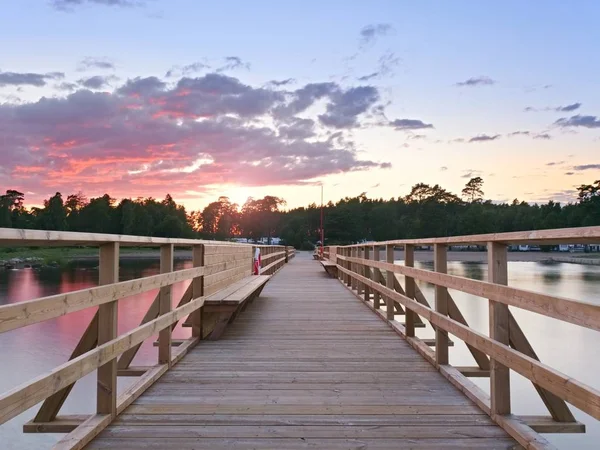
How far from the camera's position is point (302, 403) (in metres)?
3.18

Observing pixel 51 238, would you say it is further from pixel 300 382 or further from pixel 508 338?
pixel 508 338

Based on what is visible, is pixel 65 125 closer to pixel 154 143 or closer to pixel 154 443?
pixel 154 143

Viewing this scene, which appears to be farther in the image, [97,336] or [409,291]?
[409,291]

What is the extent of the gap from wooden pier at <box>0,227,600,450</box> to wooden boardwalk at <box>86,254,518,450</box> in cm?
1

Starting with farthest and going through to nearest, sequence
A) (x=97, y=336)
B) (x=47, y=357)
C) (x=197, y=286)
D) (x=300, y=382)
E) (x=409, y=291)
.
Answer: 1. (x=47, y=357)
2. (x=409, y=291)
3. (x=197, y=286)
4. (x=300, y=382)
5. (x=97, y=336)

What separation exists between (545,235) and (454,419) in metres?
1.32

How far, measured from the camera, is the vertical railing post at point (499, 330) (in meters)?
2.76

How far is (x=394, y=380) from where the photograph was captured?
3746 millimetres

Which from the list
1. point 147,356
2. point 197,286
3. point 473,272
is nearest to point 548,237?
point 197,286

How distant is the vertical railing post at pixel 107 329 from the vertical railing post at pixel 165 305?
3.61 ft

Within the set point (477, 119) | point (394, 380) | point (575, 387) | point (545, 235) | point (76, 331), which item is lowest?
point (76, 331)

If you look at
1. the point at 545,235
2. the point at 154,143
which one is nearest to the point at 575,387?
the point at 545,235

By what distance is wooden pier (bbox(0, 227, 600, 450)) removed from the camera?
2162 millimetres

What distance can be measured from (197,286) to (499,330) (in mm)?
3189
